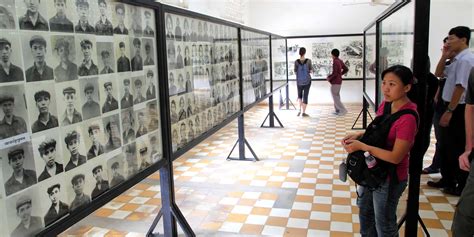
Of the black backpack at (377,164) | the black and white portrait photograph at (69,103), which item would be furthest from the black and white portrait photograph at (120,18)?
the black backpack at (377,164)

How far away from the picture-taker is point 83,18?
5.62 ft

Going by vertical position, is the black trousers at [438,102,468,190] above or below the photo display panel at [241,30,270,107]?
below

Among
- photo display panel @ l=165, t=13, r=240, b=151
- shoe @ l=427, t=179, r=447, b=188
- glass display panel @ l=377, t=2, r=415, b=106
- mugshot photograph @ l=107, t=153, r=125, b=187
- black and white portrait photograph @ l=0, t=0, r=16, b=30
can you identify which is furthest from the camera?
shoe @ l=427, t=179, r=447, b=188

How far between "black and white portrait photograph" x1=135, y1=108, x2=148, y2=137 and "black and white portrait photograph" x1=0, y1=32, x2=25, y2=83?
862mm

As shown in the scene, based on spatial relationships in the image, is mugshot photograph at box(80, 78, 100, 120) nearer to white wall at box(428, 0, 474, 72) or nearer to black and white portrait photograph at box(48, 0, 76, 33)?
black and white portrait photograph at box(48, 0, 76, 33)

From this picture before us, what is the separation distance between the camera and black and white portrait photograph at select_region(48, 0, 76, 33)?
1526 millimetres

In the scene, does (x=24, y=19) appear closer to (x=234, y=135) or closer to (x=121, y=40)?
(x=121, y=40)

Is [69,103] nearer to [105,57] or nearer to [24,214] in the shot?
[105,57]

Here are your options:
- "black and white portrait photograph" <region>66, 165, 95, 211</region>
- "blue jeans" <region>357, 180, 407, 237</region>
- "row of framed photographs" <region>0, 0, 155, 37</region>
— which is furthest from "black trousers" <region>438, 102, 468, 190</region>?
"black and white portrait photograph" <region>66, 165, 95, 211</region>

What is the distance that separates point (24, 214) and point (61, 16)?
79 centimetres

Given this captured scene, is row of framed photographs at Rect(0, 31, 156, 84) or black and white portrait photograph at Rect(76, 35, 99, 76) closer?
row of framed photographs at Rect(0, 31, 156, 84)

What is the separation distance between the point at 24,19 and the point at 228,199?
2818mm

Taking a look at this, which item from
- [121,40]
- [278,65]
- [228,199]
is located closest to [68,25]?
[121,40]

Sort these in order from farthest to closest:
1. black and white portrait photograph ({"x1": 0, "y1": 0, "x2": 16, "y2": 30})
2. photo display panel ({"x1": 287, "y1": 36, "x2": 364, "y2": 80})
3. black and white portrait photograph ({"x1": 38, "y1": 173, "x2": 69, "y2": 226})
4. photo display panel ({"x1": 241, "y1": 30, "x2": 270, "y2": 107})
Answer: photo display panel ({"x1": 287, "y1": 36, "x2": 364, "y2": 80}) → photo display panel ({"x1": 241, "y1": 30, "x2": 270, "y2": 107}) → black and white portrait photograph ({"x1": 38, "y1": 173, "x2": 69, "y2": 226}) → black and white portrait photograph ({"x1": 0, "y1": 0, "x2": 16, "y2": 30})
